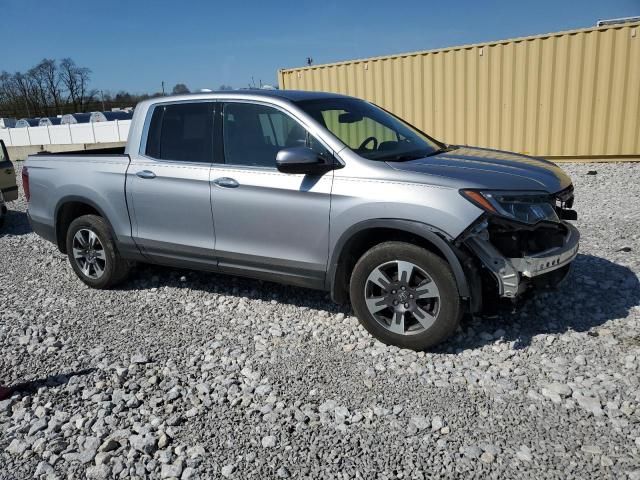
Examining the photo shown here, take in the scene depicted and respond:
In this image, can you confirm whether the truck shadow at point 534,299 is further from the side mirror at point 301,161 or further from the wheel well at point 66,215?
the side mirror at point 301,161

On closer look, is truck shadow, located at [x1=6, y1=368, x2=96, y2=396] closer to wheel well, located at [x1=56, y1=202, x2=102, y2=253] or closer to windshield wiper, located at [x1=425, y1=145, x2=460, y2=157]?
wheel well, located at [x1=56, y1=202, x2=102, y2=253]

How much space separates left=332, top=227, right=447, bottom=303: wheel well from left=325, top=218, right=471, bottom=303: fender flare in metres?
0.03

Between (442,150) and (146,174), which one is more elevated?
(442,150)

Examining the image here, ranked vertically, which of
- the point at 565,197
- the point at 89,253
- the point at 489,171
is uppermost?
the point at 489,171

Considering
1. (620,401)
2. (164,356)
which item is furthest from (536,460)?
(164,356)

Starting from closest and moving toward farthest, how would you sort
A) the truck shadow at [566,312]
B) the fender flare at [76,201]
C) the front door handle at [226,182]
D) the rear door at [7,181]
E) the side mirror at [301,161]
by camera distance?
1. the side mirror at [301,161]
2. the truck shadow at [566,312]
3. the front door handle at [226,182]
4. the fender flare at [76,201]
5. the rear door at [7,181]

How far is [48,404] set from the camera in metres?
3.31

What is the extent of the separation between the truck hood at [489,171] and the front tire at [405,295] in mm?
529

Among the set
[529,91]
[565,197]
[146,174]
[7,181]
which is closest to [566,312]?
[565,197]

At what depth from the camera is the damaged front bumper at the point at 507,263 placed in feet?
11.0

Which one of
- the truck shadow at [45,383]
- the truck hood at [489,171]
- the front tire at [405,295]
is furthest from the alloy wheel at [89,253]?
the truck hood at [489,171]

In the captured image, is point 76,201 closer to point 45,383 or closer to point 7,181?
point 45,383

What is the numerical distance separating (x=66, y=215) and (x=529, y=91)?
28.6 ft

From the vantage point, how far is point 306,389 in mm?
3369
